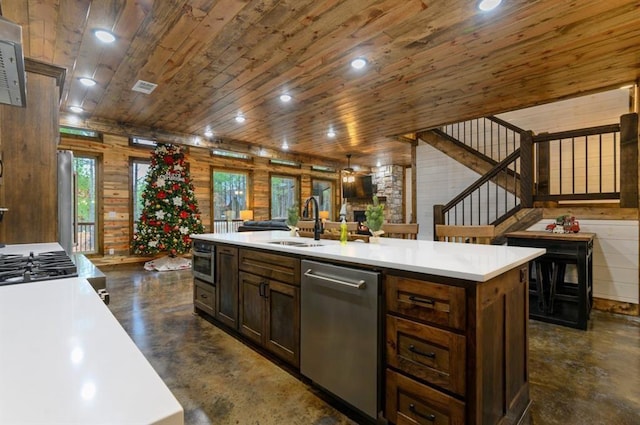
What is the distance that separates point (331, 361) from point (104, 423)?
169 centimetres

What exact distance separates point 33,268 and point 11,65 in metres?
0.81

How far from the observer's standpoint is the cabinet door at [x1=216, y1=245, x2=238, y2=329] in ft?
9.23

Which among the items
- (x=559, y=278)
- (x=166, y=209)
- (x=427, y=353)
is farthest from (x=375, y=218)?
(x=166, y=209)

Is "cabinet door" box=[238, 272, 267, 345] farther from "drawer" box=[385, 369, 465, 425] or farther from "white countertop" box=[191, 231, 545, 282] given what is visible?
"drawer" box=[385, 369, 465, 425]

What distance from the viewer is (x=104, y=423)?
1.30ft

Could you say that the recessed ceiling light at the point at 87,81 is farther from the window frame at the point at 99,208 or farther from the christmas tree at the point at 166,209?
the window frame at the point at 99,208

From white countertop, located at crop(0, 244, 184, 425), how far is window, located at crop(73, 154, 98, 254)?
643 cm

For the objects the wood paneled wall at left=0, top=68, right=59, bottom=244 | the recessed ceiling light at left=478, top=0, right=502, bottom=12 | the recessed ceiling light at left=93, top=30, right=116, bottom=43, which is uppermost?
the recessed ceiling light at left=93, top=30, right=116, bottom=43

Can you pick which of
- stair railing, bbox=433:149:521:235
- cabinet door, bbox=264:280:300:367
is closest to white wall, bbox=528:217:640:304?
stair railing, bbox=433:149:521:235

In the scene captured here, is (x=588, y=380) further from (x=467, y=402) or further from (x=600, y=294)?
(x=600, y=294)

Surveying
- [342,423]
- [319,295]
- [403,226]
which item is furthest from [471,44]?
[342,423]

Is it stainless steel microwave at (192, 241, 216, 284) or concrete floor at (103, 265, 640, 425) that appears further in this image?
stainless steel microwave at (192, 241, 216, 284)

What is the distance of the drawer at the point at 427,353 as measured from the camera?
1396 millimetres

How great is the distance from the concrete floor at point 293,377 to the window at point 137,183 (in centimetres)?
345
